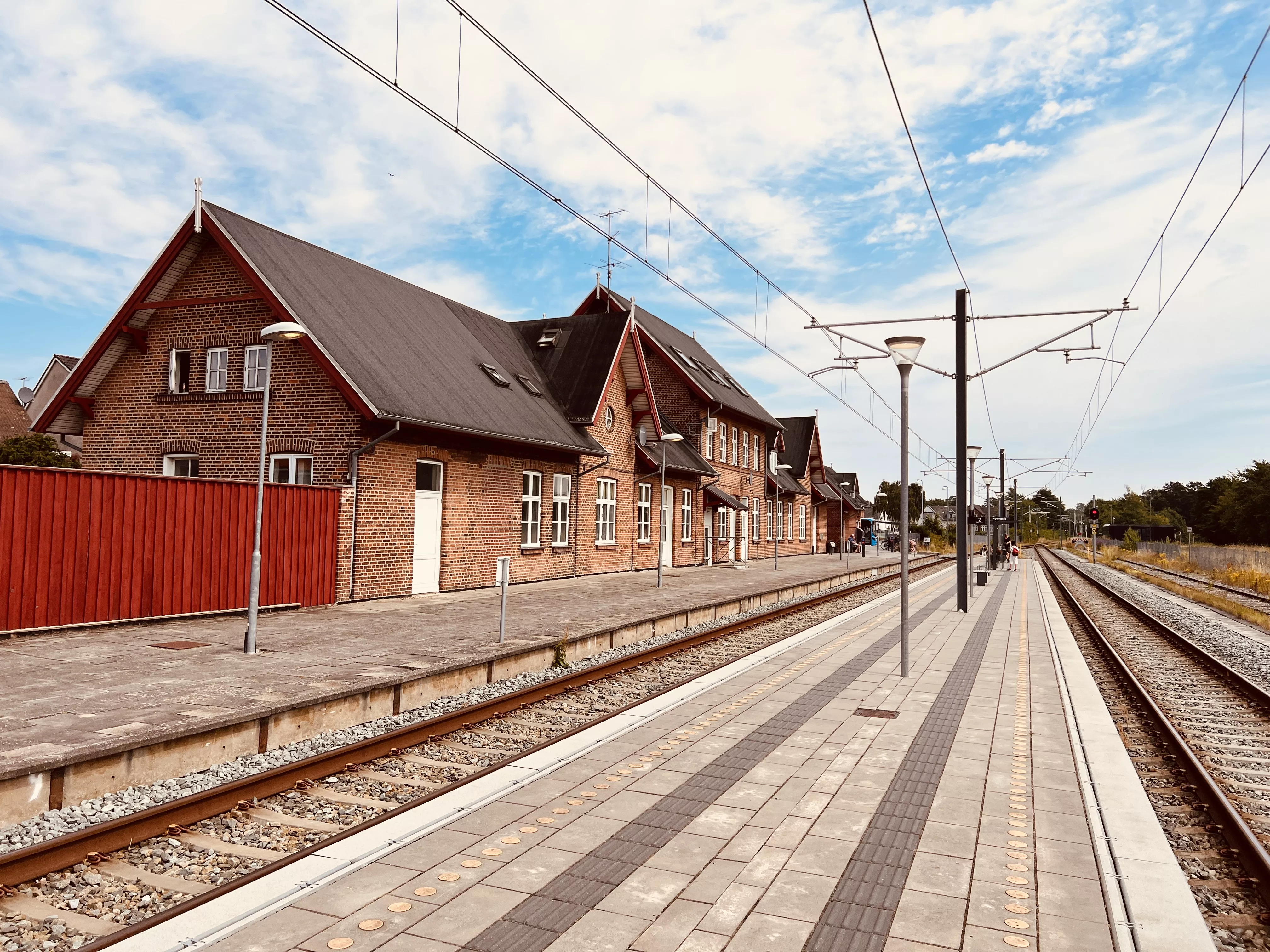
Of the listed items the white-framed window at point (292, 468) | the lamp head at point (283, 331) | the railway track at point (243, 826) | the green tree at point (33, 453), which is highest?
the lamp head at point (283, 331)

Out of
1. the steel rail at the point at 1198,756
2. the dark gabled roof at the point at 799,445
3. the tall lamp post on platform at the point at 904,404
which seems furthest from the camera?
the dark gabled roof at the point at 799,445

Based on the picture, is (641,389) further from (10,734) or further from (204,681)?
(10,734)

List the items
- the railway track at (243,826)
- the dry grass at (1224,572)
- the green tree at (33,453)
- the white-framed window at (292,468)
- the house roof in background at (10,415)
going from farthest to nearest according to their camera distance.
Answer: the house roof in background at (10,415)
the dry grass at (1224,572)
the green tree at (33,453)
the white-framed window at (292,468)
the railway track at (243,826)

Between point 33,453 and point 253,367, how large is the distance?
42.7ft

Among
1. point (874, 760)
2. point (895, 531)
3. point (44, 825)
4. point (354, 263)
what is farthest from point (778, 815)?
point (895, 531)

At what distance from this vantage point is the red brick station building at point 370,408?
15.4m

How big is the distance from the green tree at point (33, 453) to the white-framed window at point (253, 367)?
10.7 metres

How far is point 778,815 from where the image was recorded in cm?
518

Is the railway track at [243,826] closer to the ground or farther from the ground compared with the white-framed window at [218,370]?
closer to the ground

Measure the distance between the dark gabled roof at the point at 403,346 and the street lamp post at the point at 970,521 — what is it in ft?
31.5

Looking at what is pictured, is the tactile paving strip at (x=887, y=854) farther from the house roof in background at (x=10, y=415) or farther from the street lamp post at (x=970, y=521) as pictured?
the house roof in background at (x=10, y=415)

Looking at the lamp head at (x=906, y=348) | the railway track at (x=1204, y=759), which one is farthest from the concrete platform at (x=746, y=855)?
the lamp head at (x=906, y=348)

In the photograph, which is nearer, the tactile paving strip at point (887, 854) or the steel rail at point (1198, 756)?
the tactile paving strip at point (887, 854)

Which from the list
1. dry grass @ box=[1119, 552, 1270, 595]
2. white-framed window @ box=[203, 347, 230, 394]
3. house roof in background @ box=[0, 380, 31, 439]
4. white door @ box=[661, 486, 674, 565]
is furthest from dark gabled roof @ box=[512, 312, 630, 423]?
house roof in background @ box=[0, 380, 31, 439]
